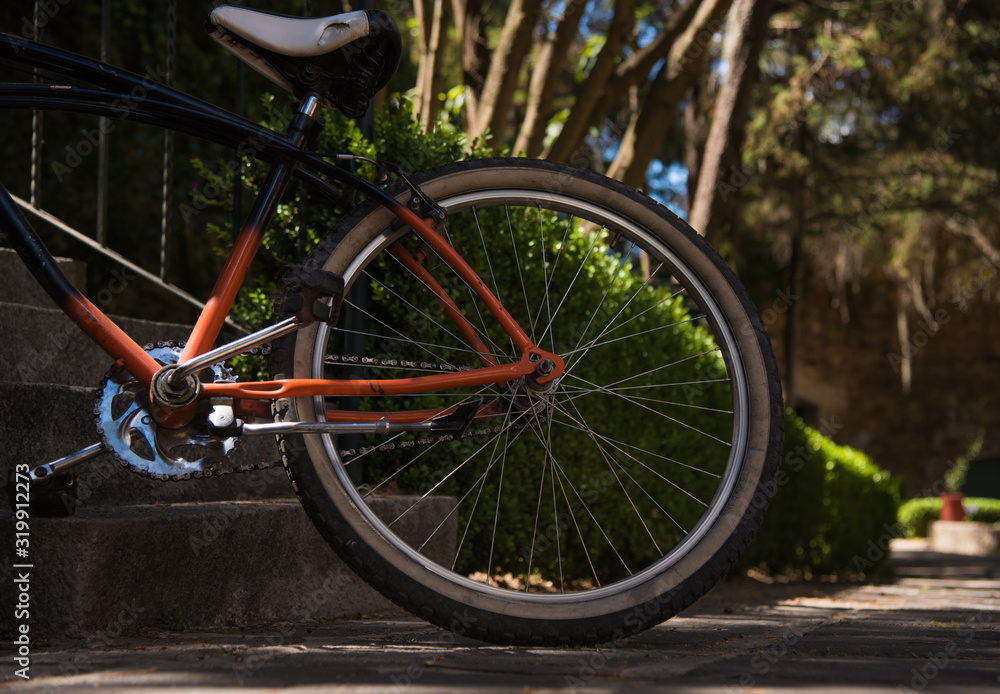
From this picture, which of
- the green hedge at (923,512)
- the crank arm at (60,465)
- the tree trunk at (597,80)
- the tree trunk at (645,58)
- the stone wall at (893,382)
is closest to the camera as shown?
the crank arm at (60,465)

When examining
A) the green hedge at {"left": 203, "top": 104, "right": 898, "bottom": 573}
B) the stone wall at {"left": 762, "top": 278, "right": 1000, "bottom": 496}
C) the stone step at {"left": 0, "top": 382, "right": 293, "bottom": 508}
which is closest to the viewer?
the stone step at {"left": 0, "top": 382, "right": 293, "bottom": 508}

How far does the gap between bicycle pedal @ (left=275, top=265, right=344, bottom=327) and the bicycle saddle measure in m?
0.46

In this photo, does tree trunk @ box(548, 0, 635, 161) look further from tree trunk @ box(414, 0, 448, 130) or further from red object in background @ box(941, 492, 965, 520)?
red object in background @ box(941, 492, 965, 520)

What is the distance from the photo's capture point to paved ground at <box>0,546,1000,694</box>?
1.19 metres

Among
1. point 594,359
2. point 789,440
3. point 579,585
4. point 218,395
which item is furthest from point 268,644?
point 789,440

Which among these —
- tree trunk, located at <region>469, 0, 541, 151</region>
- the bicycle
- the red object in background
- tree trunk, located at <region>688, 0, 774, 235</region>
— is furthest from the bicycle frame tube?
the red object in background

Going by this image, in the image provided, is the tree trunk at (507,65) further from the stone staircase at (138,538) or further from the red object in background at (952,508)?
the red object in background at (952,508)

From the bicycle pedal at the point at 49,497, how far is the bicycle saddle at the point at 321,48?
96 cm

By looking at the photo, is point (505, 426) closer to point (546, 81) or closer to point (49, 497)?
point (49, 497)

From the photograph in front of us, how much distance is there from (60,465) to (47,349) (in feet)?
2.81

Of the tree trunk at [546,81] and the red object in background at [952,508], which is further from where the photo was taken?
the red object in background at [952,508]

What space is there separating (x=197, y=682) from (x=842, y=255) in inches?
576

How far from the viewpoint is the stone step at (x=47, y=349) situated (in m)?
2.20

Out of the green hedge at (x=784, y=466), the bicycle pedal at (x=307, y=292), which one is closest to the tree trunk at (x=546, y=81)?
the green hedge at (x=784, y=466)
